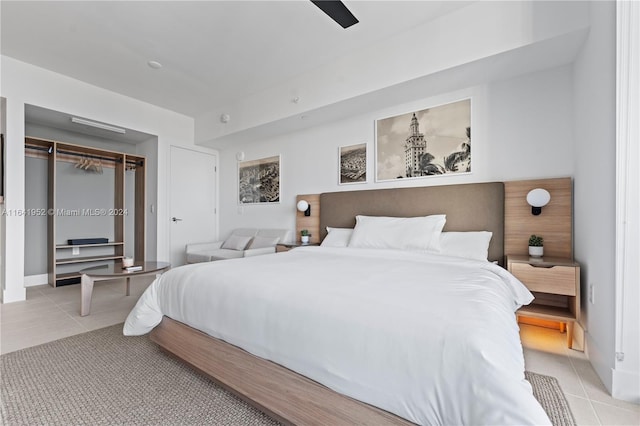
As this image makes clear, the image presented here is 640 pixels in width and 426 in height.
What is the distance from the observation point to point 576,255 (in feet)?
8.06

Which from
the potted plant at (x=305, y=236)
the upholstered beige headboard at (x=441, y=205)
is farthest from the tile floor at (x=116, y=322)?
the potted plant at (x=305, y=236)

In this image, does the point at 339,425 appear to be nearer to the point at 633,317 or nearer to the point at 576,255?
the point at 633,317

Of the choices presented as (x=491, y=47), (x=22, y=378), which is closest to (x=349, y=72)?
(x=491, y=47)

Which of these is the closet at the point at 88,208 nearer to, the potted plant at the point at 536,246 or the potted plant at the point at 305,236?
the potted plant at the point at 305,236

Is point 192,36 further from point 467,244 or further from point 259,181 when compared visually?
point 467,244

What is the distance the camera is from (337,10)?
188 cm

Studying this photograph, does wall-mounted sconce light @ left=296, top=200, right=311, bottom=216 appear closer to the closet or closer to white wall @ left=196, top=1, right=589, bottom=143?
white wall @ left=196, top=1, right=589, bottom=143

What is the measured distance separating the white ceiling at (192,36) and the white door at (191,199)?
1.59 metres

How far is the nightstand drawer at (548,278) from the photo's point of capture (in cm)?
212

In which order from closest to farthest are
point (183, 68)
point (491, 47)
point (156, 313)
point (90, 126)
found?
point (156, 313)
point (491, 47)
point (183, 68)
point (90, 126)

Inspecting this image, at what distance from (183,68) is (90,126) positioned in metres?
1.96

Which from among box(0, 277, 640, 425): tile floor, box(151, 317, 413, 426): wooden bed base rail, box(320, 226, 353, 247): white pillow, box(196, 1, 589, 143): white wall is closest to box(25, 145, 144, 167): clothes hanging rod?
box(0, 277, 640, 425): tile floor

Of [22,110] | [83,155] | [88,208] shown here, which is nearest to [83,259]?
[88,208]

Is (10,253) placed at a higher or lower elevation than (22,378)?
higher
